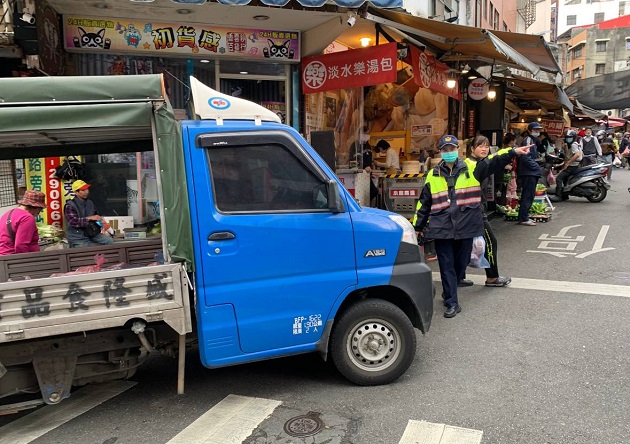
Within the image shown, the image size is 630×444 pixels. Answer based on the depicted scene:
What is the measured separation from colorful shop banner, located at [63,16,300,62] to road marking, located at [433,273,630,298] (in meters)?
5.37

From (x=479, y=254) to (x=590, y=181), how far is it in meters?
9.54

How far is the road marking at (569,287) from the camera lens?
19.9 ft

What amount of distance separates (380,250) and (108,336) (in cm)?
209

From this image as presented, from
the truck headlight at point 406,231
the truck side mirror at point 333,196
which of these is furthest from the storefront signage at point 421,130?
the truck side mirror at point 333,196

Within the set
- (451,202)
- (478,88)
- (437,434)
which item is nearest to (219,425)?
(437,434)

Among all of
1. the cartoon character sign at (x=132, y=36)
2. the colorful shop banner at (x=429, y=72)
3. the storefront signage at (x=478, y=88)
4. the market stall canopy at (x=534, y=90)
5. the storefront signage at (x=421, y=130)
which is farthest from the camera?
the market stall canopy at (x=534, y=90)

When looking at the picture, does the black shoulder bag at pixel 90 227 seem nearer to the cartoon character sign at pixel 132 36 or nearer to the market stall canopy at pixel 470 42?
the cartoon character sign at pixel 132 36

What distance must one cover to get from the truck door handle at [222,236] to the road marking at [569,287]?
14.5ft

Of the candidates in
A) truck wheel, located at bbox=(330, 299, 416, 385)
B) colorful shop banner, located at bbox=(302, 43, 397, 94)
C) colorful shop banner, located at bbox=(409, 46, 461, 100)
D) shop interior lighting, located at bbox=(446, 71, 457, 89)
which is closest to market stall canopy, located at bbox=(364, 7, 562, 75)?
colorful shop banner, located at bbox=(409, 46, 461, 100)

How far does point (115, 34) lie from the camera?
790cm

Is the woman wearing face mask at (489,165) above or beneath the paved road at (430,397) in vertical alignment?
above

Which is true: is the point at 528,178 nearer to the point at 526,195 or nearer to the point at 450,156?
the point at 526,195

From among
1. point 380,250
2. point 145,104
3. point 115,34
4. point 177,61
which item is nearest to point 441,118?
point 177,61

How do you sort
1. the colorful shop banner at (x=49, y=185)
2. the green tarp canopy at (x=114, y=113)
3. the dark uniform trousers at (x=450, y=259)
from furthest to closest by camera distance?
the colorful shop banner at (x=49, y=185), the dark uniform trousers at (x=450, y=259), the green tarp canopy at (x=114, y=113)
